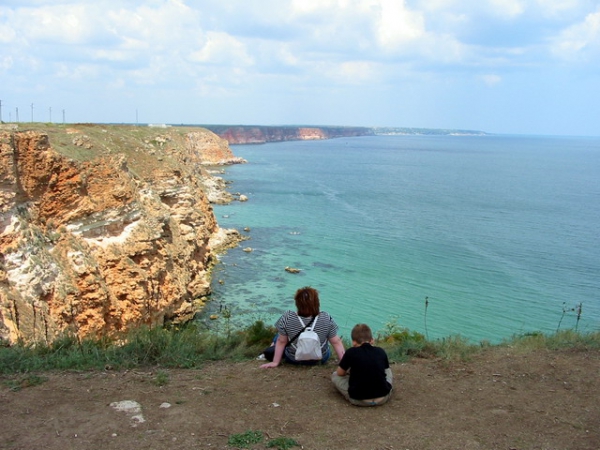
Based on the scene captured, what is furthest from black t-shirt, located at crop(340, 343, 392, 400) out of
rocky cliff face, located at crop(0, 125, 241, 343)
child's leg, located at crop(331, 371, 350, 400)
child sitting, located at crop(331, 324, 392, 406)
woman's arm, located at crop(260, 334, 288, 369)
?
rocky cliff face, located at crop(0, 125, 241, 343)

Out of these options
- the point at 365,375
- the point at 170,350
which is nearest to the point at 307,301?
the point at 365,375

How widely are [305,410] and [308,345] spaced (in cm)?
114

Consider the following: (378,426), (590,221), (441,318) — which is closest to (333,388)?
(378,426)

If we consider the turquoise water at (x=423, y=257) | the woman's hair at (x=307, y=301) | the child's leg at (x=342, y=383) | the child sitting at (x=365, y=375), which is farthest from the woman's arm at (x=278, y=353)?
the turquoise water at (x=423, y=257)

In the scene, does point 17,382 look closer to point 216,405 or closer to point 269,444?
point 216,405

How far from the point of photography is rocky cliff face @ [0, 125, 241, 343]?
46.6 feet

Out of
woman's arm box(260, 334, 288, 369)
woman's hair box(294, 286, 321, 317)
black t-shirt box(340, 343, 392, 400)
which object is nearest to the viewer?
black t-shirt box(340, 343, 392, 400)

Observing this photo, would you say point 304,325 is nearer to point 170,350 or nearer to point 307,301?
point 307,301

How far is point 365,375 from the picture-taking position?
6008mm

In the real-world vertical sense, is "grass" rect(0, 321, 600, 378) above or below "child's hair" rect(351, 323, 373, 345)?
below

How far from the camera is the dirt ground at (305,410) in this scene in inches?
210

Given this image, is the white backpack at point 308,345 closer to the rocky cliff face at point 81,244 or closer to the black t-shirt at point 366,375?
the black t-shirt at point 366,375

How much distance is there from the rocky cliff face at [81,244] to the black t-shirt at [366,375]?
27.8ft

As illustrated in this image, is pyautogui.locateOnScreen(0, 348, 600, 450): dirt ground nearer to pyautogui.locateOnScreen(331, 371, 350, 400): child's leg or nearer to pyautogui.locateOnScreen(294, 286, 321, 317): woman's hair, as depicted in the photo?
pyautogui.locateOnScreen(331, 371, 350, 400): child's leg
